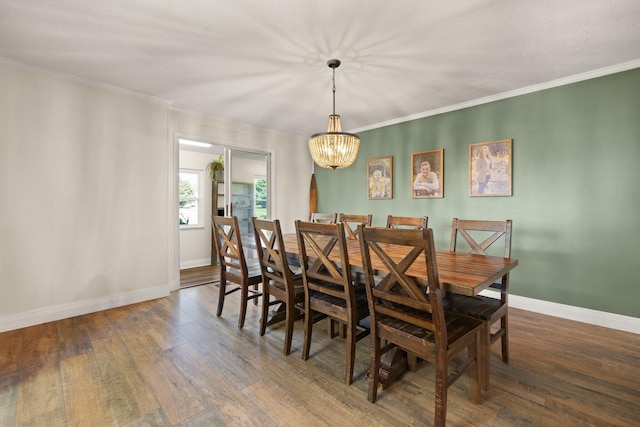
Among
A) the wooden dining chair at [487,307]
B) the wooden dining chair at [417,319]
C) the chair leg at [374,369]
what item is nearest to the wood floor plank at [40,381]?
the chair leg at [374,369]

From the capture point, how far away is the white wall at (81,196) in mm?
2650

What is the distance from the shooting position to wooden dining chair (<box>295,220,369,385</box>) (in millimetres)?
1797

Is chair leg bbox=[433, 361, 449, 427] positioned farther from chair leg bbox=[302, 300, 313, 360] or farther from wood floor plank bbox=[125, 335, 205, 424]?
wood floor plank bbox=[125, 335, 205, 424]

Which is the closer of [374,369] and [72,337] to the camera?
[374,369]

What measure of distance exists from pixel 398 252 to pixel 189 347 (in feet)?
6.00

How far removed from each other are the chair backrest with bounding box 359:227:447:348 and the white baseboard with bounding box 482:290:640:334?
2352mm

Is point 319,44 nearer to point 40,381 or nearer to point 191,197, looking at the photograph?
point 40,381

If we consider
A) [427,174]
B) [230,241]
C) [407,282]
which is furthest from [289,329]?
[427,174]

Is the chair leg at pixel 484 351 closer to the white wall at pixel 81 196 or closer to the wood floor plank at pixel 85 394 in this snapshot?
the wood floor plank at pixel 85 394

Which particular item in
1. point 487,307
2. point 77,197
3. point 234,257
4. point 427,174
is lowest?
point 487,307

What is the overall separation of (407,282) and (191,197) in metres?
5.10

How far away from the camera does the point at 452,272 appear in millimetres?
1662

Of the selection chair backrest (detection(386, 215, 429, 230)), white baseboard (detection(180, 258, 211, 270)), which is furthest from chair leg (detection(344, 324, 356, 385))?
white baseboard (detection(180, 258, 211, 270))

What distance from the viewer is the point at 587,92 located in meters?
2.84
